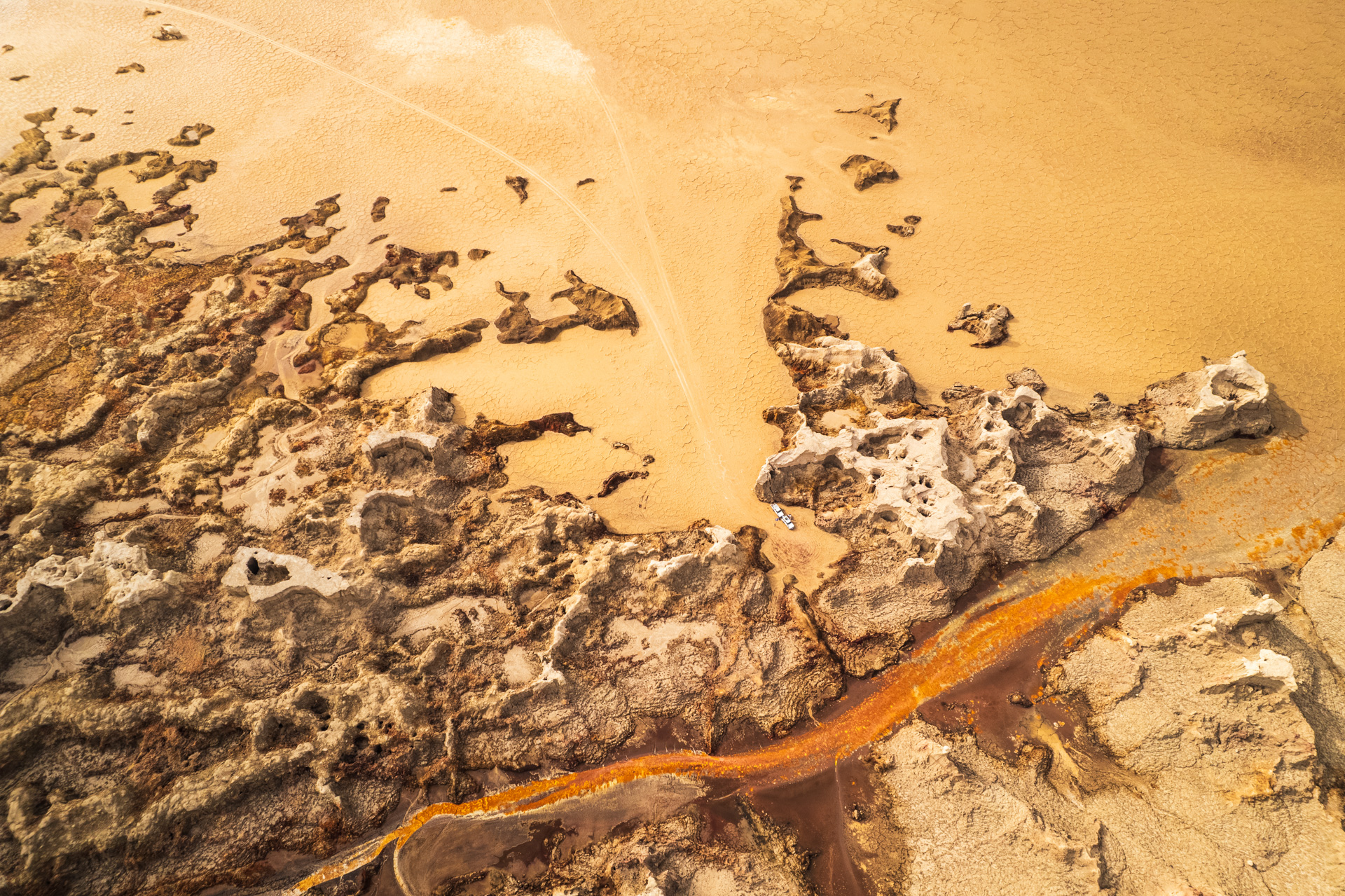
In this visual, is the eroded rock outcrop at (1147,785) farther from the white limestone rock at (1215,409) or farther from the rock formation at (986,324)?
the rock formation at (986,324)

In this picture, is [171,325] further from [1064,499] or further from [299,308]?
[1064,499]

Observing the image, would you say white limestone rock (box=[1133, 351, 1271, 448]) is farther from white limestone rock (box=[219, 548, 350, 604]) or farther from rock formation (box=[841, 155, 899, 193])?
white limestone rock (box=[219, 548, 350, 604])

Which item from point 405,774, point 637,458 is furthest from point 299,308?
point 405,774

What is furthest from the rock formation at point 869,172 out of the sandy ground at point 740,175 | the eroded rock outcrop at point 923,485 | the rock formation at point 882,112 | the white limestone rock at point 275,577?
the white limestone rock at point 275,577

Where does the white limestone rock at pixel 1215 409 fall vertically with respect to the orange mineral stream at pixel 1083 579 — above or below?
above

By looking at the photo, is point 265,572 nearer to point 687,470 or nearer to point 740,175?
point 687,470
